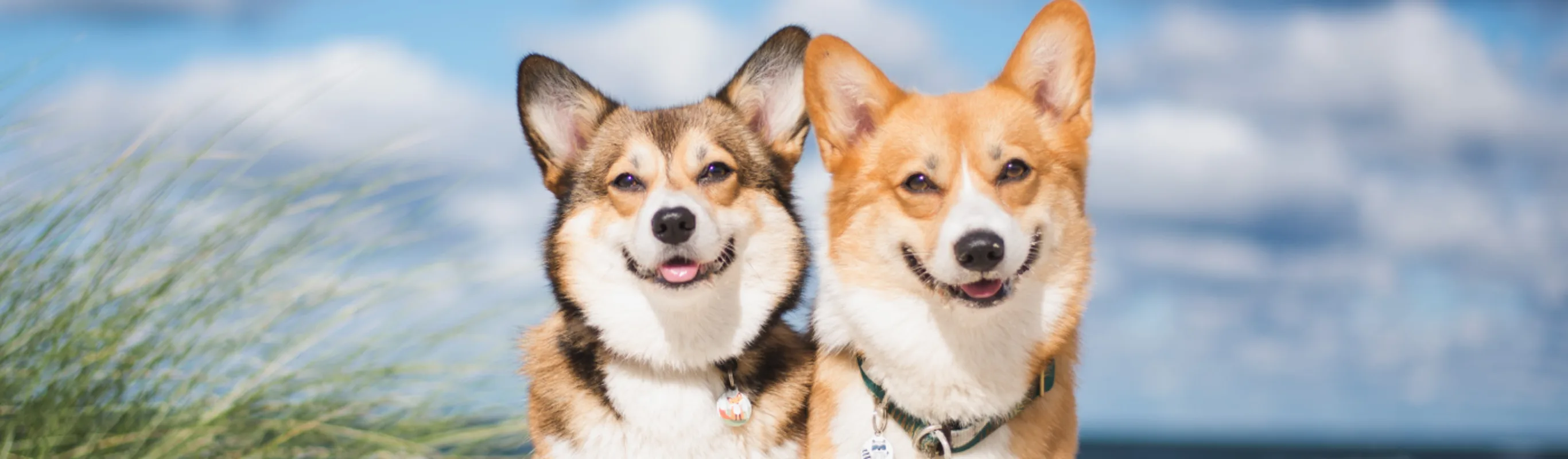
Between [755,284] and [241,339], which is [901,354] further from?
[241,339]

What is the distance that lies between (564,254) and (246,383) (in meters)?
2.14

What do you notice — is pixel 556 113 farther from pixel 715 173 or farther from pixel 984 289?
pixel 984 289

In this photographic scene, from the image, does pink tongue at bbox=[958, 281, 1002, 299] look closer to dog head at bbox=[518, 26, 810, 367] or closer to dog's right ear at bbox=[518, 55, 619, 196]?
dog head at bbox=[518, 26, 810, 367]

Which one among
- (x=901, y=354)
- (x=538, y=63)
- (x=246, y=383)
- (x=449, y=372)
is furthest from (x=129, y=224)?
(x=901, y=354)

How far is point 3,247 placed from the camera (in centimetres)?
466

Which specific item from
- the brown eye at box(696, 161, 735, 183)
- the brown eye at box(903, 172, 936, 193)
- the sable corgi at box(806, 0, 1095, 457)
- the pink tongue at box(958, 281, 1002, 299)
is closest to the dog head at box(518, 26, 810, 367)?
the brown eye at box(696, 161, 735, 183)

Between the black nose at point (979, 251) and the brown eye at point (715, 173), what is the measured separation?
2.89 ft

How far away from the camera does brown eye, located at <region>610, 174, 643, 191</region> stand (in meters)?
3.26

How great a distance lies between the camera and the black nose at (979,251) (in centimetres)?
263

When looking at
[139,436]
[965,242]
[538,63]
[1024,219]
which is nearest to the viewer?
[965,242]

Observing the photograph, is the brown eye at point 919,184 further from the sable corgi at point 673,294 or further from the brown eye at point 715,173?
the brown eye at point 715,173

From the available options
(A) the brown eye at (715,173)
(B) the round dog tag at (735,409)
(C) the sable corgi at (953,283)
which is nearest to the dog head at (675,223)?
(A) the brown eye at (715,173)

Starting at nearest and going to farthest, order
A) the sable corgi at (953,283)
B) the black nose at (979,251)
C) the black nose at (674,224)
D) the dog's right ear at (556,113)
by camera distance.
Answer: the black nose at (979,251), the sable corgi at (953,283), the black nose at (674,224), the dog's right ear at (556,113)

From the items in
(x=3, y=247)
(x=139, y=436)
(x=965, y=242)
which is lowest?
(x=139, y=436)
